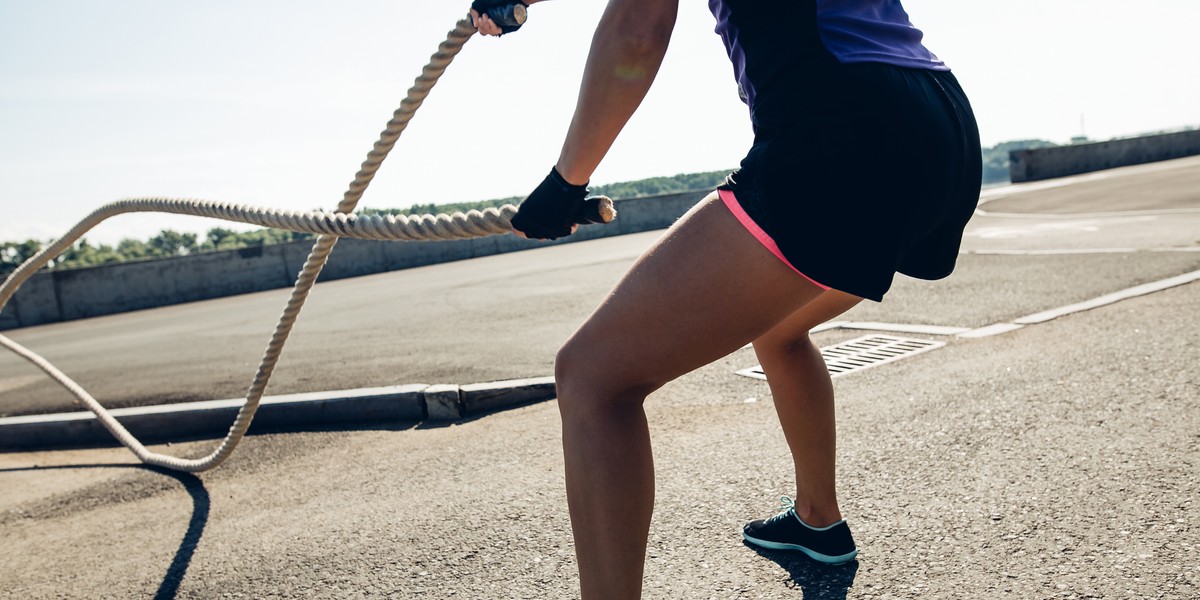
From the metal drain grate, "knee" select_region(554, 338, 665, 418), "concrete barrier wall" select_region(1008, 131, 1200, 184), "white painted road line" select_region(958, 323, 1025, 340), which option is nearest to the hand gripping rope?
"knee" select_region(554, 338, 665, 418)

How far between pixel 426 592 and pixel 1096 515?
1921 mm

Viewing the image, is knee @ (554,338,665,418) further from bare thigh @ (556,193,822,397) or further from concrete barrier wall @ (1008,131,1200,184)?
concrete barrier wall @ (1008,131,1200,184)

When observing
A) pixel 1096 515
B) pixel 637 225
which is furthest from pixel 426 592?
pixel 637 225

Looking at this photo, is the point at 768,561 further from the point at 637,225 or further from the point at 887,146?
the point at 637,225

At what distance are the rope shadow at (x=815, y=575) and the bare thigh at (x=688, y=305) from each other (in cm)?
101

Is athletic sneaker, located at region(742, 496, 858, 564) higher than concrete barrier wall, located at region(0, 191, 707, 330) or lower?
lower

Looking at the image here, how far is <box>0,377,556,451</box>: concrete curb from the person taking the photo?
4.38 metres

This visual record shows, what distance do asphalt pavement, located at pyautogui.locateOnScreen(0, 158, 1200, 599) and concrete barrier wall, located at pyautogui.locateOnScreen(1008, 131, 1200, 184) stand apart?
23.1 metres

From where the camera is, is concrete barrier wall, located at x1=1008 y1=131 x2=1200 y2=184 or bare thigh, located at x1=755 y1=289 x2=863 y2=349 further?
concrete barrier wall, located at x1=1008 y1=131 x2=1200 y2=184

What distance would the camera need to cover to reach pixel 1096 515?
2299 millimetres

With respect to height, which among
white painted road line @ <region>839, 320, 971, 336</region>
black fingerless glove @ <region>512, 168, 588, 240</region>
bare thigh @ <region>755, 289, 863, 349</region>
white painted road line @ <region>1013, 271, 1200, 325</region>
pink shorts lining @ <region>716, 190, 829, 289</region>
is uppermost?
black fingerless glove @ <region>512, 168, 588, 240</region>

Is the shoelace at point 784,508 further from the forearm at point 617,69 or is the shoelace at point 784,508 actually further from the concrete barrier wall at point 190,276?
the concrete barrier wall at point 190,276

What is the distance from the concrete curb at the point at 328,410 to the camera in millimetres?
4375

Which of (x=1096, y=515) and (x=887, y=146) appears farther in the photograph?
(x=1096, y=515)
